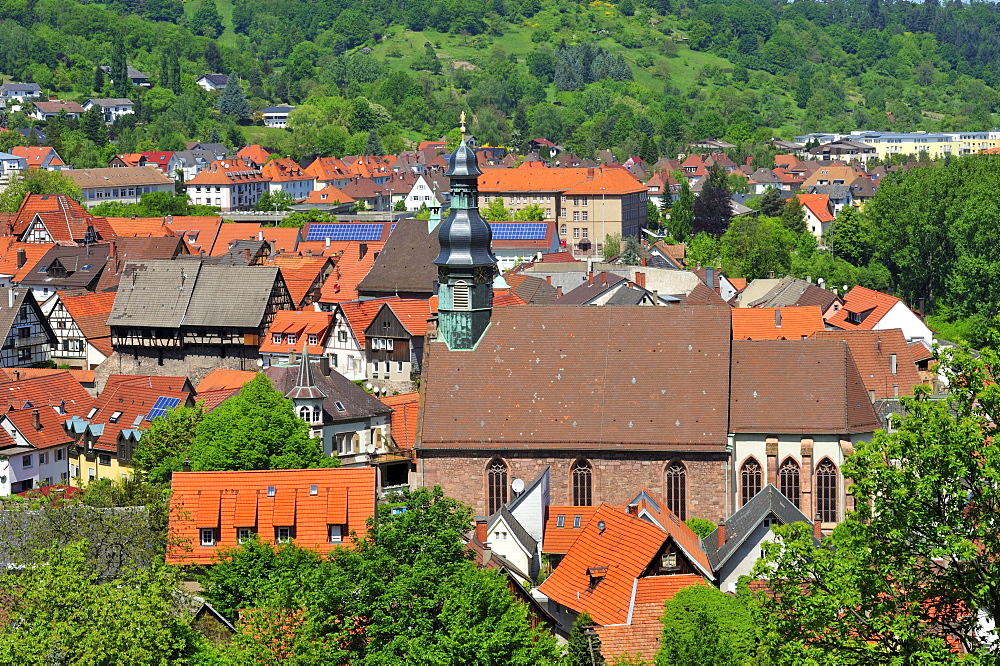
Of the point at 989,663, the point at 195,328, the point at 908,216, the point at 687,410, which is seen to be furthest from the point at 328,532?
the point at 908,216

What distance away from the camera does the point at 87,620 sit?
3300cm

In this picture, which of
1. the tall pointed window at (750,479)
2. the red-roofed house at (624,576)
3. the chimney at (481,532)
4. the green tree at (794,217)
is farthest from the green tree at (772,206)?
the red-roofed house at (624,576)

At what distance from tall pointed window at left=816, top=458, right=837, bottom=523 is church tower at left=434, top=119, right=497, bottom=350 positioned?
12.5m

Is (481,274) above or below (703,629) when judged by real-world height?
above

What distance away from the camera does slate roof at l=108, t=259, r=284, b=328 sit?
8406cm

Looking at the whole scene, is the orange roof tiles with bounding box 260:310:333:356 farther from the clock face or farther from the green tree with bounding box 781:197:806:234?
the green tree with bounding box 781:197:806:234

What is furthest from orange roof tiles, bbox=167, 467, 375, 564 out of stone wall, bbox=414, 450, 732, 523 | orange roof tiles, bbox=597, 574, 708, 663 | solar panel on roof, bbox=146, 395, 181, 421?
→ solar panel on roof, bbox=146, 395, 181, 421

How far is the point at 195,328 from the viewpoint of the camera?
8425 cm

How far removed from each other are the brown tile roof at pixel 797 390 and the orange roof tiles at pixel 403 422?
1527cm

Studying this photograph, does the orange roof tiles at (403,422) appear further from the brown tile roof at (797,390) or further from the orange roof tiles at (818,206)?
the orange roof tiles at (818,206)

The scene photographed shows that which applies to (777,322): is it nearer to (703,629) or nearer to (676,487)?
(676,487)

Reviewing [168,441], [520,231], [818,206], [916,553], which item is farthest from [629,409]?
[818,206]

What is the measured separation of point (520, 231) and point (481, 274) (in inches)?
2730

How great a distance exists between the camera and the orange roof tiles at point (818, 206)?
15450 centimetres
